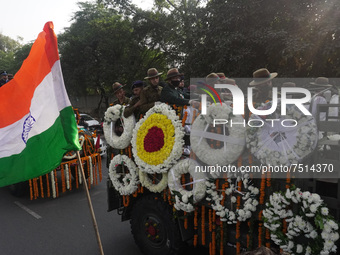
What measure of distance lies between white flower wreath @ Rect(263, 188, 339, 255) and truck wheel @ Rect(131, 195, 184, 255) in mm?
1463

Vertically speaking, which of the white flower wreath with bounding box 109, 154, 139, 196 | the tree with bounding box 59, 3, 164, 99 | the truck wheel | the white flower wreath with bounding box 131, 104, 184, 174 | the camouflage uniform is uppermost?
the tree with bounding box 59, 3, 164, 99

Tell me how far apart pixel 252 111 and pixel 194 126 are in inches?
26.7

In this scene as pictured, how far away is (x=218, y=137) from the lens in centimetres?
327

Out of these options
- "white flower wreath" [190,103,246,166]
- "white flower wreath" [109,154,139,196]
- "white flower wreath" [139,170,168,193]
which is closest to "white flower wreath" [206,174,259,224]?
"white flower wreath" [190,103,246,166]

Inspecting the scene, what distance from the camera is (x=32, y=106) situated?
3117 millimetres

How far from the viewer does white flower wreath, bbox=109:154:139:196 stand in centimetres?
437

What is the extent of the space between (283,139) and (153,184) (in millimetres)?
1935

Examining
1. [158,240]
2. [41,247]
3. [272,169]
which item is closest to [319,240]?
[272,169]

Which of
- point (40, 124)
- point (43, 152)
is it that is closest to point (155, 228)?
point (43, 152)

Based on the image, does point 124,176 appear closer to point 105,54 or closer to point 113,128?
point 113,128

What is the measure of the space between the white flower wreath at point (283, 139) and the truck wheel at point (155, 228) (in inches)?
64.5

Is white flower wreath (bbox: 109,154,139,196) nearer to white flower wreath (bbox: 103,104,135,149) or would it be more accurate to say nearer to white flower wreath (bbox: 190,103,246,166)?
white flower wreath (bbox: 103,104,135,149)

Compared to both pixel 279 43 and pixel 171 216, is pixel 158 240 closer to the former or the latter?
pixel 171 216

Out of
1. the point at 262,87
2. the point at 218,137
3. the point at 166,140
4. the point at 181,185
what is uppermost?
the point at 262,87
